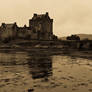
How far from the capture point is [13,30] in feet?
365

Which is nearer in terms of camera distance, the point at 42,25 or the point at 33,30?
the point at 42,25

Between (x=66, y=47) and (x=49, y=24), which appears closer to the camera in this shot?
(x=66, y=47)

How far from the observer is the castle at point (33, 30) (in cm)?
10978

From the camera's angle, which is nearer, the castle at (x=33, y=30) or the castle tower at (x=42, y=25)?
the castle at (x=33, y=30)

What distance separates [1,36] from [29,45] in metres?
29.0

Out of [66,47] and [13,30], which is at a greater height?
[13,30]

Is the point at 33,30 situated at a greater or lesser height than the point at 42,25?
lesser

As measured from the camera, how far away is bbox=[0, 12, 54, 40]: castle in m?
110

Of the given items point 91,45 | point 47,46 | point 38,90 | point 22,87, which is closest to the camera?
point 38,90

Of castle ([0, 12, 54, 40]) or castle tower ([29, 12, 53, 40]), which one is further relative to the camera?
castle tower ([29, 12, 53, 40])

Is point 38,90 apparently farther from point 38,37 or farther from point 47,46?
point 38,37

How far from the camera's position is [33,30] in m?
111

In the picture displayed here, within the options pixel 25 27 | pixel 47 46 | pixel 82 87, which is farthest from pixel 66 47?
pixel 82 87

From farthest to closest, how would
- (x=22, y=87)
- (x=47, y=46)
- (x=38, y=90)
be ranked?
(x=47, y=46) < (x=22, y=87) < (x=38, y=90)
